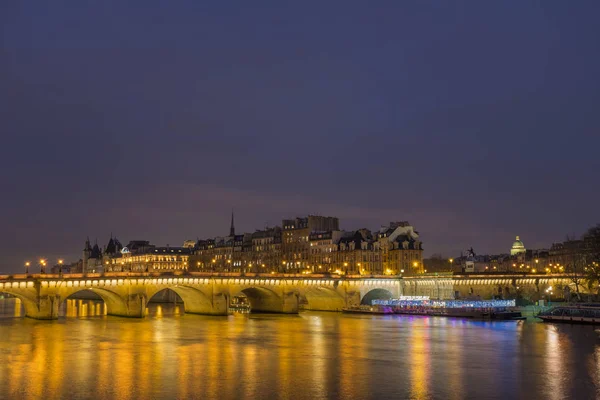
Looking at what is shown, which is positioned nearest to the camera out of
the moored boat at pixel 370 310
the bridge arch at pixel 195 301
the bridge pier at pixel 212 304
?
the bridge pier at pixel 212 304

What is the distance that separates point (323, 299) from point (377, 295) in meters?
11.7

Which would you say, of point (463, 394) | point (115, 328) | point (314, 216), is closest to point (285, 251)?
point (314, 216)

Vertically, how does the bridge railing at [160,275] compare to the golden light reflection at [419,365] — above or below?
above

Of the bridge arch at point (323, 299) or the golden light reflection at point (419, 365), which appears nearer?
the golden light reflection at point (419, 365)

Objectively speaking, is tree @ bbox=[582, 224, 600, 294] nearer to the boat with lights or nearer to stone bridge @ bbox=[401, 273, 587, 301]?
stone bridge @ bbox=[401, 273, 587, 301]

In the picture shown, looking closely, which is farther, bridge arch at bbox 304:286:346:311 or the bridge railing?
bridge arch at bbox 304:286:346:311

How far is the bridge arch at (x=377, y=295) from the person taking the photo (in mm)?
133000

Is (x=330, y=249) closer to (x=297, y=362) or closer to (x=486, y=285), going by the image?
(x=486, y=285)

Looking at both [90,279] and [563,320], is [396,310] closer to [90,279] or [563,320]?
[563,320]

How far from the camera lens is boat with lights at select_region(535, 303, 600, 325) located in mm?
87750

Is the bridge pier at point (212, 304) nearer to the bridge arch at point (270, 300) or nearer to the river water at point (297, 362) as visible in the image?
the bridge arch at point (270, 300)

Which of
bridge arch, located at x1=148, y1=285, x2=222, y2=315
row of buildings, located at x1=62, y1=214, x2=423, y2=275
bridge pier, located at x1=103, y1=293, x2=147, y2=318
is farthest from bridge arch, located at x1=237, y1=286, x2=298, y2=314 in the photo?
row of buildings, located at x1=62, y1=214, x2=423, y2=275

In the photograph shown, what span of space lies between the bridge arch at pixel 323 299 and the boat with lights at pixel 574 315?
4196cm

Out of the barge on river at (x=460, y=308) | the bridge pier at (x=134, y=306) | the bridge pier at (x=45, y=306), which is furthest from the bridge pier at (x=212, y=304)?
the barge on river at (x=460, y=308)
